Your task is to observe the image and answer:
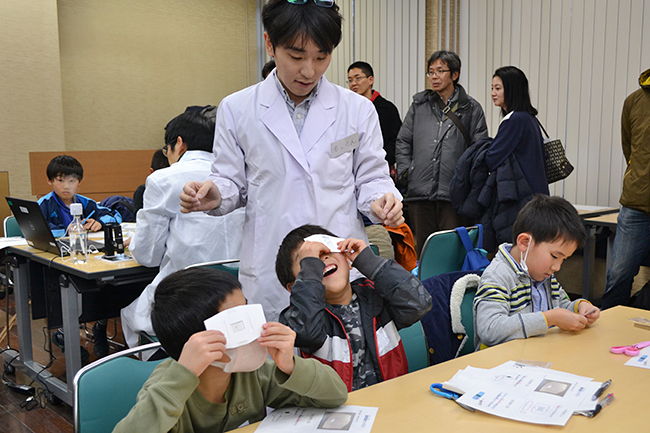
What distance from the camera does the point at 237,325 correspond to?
3.57ft

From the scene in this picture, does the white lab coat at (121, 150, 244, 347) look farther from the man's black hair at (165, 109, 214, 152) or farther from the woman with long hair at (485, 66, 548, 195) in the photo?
the woman with long hair at (485, 66, 548, 195)

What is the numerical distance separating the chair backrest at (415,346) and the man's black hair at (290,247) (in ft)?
1.34

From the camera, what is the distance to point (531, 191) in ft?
11.6

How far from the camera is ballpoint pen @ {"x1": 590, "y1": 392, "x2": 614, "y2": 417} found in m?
1.20

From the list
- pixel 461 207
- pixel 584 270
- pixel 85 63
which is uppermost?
pixel 85 63

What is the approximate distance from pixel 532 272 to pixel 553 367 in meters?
0.51

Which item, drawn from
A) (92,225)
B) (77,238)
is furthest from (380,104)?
(77,238)

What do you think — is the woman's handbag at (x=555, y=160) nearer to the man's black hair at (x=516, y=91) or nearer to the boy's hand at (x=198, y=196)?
the man's black hair at (x=516, y=91)

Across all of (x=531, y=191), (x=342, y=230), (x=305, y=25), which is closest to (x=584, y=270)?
(x=531, y=191)

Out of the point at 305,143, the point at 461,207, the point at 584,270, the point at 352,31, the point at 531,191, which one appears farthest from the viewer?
the point at 352,31

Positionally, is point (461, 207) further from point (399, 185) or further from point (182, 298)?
point (182, 298)

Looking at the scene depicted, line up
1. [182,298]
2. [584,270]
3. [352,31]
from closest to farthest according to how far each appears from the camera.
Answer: [182,298] → [584,270] → [352,31]

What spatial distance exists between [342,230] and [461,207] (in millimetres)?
2177

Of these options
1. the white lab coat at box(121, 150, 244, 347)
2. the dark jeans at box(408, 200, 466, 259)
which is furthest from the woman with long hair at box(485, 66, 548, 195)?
the white lab coat at box(121, 150, 244, 347)
